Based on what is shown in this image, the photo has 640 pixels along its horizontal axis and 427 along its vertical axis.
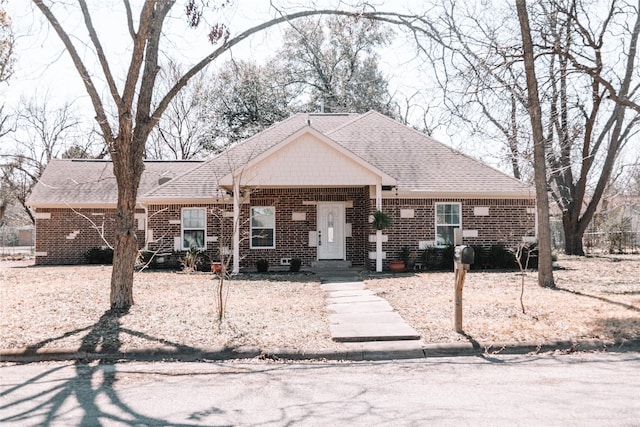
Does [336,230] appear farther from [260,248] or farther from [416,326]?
[416,326]

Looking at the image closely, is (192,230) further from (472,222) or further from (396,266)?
(472,222)

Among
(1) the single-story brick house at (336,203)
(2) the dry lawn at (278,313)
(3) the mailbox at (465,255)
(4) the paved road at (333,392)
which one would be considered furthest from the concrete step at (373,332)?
(1) the single-story brick house at (336,203)

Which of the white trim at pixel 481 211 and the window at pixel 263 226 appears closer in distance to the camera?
the white trim at pixel 481 211

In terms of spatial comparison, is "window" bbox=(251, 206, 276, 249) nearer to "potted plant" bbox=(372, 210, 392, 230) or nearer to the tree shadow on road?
"potted plant" bbox=(372, 210, 392, 230)

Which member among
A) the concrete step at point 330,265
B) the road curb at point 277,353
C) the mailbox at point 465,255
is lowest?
the road curb at point 277,353

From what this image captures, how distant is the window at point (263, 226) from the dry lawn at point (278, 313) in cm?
473

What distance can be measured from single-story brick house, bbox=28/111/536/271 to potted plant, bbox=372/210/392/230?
33 cm

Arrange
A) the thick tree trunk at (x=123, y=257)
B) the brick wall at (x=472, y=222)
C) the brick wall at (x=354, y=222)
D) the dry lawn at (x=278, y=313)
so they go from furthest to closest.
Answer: the brick wall at (x=354, y=222), the brick wall at (x=472, y=222), the thick tree trunk at (x=123, y=257), the dry lawn at (x=278, y=313)

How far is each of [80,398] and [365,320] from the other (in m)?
4.97

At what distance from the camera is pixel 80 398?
5.36m

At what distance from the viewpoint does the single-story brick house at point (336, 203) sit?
17.5 m

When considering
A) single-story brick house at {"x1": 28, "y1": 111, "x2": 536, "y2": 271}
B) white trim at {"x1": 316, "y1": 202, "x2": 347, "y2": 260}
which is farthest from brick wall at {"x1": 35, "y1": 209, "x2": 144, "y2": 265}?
white trim at {"x1": 316, "y1": 202, "x2": 347, "y2": 260}

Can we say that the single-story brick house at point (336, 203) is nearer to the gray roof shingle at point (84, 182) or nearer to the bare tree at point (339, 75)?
the gray roof shingle at point (84, 182)

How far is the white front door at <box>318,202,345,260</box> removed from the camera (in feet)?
64.7
